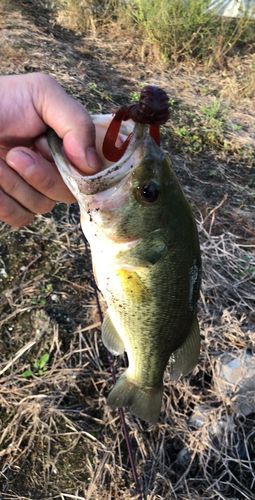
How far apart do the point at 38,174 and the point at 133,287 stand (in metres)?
0.71

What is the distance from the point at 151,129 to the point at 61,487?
→ 234 cm

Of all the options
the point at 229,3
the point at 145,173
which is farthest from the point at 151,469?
the point at 229,3

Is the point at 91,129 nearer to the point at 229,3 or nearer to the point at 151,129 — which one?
the point at 151,129

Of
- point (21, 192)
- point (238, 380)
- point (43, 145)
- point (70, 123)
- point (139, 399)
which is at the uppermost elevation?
point (70, 123)

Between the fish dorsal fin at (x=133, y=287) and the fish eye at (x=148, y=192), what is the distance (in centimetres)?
30

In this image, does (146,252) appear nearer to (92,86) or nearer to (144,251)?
(144,251)

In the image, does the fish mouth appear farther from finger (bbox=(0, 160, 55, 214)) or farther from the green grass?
the green grass

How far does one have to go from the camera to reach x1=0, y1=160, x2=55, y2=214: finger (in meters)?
1.70

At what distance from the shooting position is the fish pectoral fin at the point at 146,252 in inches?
50.5

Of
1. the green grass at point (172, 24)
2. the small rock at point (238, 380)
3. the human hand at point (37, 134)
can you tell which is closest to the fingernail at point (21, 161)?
the human hand at point (37, 134)

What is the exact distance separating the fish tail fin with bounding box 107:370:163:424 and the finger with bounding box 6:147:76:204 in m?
1.01

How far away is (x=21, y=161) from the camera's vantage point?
1527mm

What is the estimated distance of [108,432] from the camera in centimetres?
252

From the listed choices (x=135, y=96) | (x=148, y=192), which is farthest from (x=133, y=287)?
(x=135, y=96)
